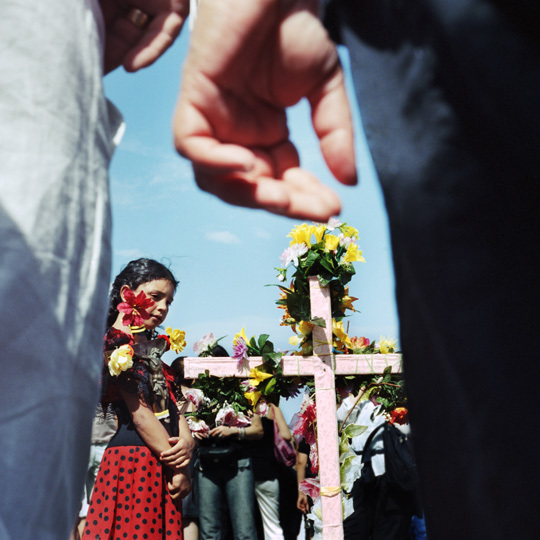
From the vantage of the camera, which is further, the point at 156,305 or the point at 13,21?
the point at 156,305

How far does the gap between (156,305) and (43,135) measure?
57.1 inches

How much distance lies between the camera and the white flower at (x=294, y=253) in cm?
322

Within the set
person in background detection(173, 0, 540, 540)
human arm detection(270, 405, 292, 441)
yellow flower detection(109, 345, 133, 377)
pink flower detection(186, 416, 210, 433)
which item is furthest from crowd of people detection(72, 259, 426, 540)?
human arm detection(270, 405, 292, 441)

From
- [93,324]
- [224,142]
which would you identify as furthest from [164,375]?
[224,142]

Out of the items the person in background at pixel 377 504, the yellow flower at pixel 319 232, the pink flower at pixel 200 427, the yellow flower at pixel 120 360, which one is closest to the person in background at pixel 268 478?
the pink flower at pixel 200 427

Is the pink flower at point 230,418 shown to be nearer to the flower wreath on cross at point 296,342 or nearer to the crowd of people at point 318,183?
the flower wreath on cross at point 296,342

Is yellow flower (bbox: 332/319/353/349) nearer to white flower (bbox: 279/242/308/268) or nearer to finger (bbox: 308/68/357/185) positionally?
white flower (bbox: 279/242/308/268)

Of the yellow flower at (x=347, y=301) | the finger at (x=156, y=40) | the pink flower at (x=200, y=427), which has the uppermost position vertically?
the yellow flower at (x=347, y=301)

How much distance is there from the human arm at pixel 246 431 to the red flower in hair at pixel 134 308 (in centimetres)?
198

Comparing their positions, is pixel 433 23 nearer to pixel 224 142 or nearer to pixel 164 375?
pixel 224 142

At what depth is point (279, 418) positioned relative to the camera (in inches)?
178

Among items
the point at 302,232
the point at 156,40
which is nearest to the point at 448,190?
the point at 156,40

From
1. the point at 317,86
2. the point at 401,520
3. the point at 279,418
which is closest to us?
the point at 317,86

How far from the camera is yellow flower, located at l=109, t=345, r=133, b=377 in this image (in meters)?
1.96
